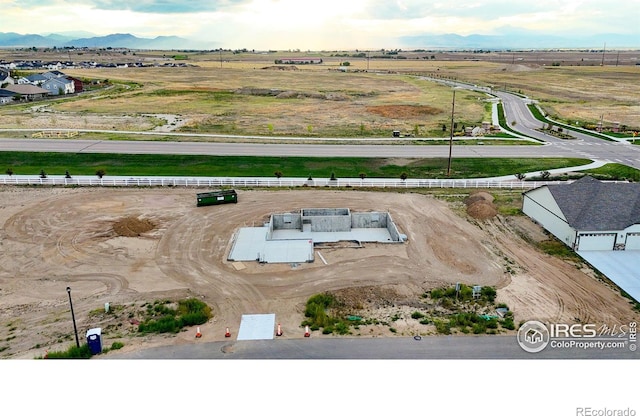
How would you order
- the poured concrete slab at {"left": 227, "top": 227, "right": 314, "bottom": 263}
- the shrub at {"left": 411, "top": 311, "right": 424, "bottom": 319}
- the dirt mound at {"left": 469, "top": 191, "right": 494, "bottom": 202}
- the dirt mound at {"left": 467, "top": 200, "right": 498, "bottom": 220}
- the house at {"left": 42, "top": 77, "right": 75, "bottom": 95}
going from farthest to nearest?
the house at {"left": 42, "top": 77, "right": 75, "bottom": 95} → the dirt mound at {"left": 469, "top": 191, "right": 494, "bottom": 202} → the dirt mound at {"left": 467, "top": 200, "right": 498, "bottom": 220} → the poured concrete slab at {"left": 227, "top": 227, "right": 314, "bottom": 263} → the shrub at {"left": 411, "top": 311, "right": 424, "bottom": 319}

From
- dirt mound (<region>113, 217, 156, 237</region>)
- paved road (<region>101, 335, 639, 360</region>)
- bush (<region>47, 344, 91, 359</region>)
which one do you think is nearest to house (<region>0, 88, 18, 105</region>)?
dirt mound (<region>113, 217, 156, 237</region>)

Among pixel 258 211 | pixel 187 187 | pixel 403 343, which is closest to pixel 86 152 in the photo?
pixel 187 187

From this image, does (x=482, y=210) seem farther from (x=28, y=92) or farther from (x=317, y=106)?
(x=28, y=92)

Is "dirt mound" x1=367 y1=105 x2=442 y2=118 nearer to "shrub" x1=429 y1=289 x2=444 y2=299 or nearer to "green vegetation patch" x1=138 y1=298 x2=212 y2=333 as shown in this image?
"shrub" x1=429 y1=289 x2=444 y2=299

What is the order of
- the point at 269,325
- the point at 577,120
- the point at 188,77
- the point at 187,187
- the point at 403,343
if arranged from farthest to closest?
the point at 188,77 < the point at 577,120 < the point at 187,187 < the point at 269,325 < the point at 403,343

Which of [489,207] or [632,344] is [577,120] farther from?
[632,344]

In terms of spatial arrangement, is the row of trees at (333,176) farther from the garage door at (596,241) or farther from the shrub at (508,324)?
the shrub at (508,324)

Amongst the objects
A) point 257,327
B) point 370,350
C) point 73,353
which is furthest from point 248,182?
point 370,350

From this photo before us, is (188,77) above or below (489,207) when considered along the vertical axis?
above
